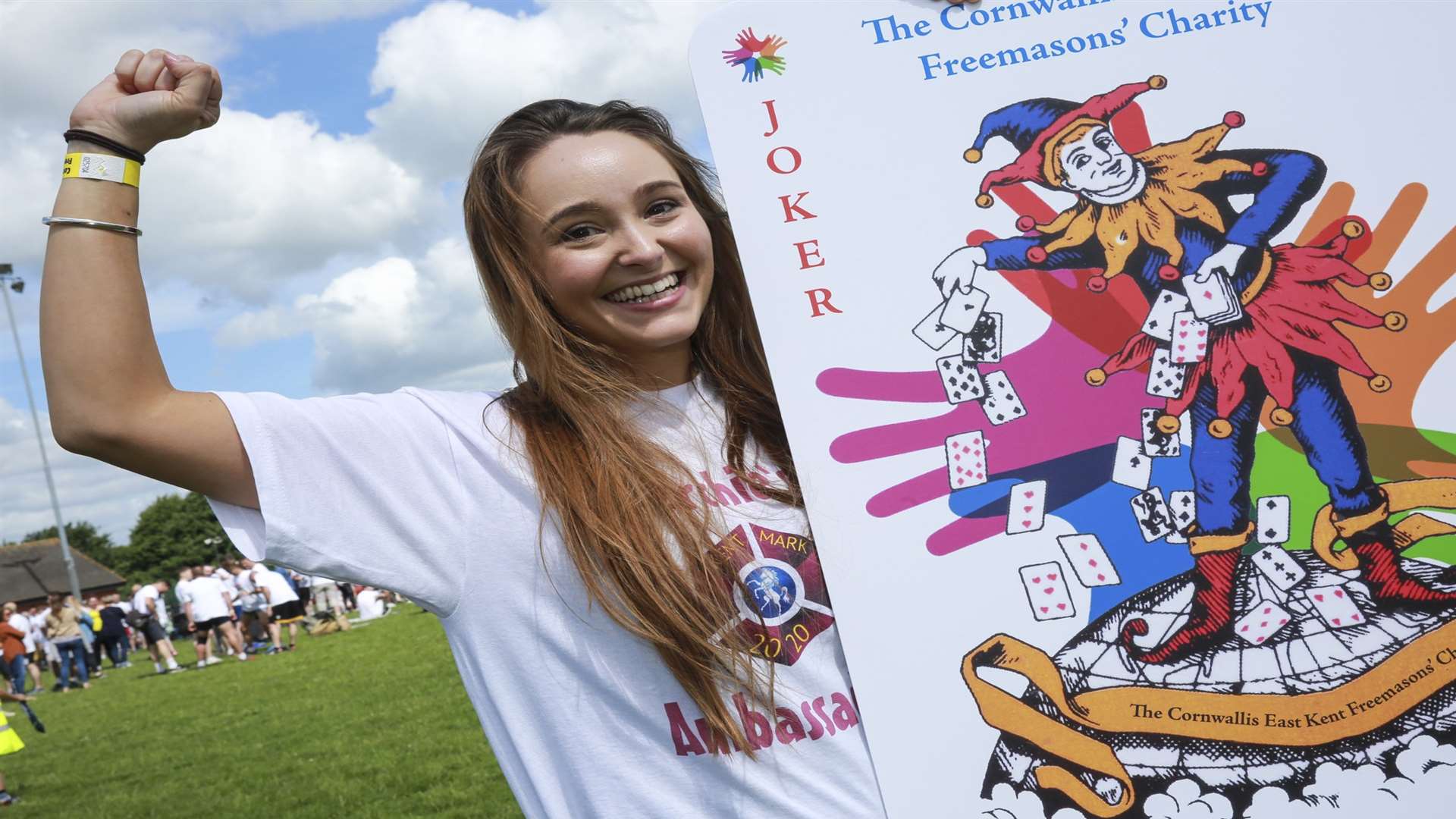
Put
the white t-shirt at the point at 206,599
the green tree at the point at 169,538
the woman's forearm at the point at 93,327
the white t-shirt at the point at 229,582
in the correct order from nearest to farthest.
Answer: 1. the woman's forearm at the point at 93,327
2. the white t-shirt at the point at 206,599
3. the white t-shirt at the point at 229,582
4. the green tree at the point at 169,538

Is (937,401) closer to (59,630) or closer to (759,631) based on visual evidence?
(759,631)

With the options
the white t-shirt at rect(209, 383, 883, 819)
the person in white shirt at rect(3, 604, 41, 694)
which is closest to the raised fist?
the white t-shirt at rect(209, 383, 883, 819)

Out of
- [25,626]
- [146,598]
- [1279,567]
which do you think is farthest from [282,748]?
[25,626]

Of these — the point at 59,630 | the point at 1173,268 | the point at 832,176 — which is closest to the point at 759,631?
the point at 832,176

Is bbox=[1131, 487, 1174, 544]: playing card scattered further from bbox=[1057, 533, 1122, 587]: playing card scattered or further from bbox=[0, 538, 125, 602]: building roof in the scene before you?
bbox=[0, 538, 125, 602]: building roof

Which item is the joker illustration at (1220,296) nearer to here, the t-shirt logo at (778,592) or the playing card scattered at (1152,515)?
the playing card scattered at (1152,515)

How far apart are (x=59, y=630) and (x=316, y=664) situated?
6587 mm

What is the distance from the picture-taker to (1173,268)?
1757mm

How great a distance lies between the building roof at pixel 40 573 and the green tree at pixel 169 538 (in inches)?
509

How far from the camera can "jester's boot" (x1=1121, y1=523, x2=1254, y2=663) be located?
5.38 ft

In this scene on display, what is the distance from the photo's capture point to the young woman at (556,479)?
144 centimetres

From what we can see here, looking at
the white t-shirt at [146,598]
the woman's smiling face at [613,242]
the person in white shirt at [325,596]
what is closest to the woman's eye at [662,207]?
the woman's smiling face at [613,242]

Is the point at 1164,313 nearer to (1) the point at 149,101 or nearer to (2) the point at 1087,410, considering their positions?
(2) the point at 1087,410

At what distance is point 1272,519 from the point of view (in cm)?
169
